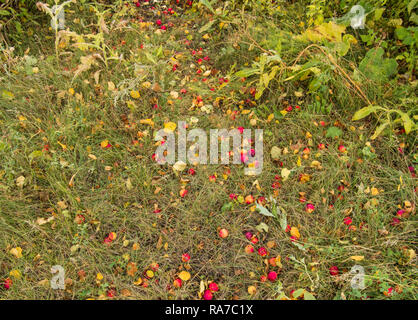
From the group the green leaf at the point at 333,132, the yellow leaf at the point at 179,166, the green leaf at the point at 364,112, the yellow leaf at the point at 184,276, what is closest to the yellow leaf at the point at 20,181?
the yellow leaf at the point at 179,166

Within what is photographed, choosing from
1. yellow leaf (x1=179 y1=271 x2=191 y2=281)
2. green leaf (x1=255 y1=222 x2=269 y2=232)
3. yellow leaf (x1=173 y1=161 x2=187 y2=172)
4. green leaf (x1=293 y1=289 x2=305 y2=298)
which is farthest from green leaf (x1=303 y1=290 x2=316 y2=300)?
yellow leaf (x1=173 y1=161 x2=187 y2=172)

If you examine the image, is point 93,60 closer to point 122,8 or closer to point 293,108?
point 122,8

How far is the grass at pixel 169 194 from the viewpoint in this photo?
1692 millimetres

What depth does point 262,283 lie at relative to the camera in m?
1.69

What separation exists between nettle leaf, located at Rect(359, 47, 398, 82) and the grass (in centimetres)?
30

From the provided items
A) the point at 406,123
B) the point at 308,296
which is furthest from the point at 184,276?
Answer: the point at 406,123

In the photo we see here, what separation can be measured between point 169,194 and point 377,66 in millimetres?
1720

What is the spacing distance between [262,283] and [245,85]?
1.48 m

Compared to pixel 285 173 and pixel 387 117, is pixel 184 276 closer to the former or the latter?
pixel 285 173

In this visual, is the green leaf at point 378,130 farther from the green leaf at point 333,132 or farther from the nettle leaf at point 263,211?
the nettle leaf at point 263,211

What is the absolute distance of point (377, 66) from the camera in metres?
2.19

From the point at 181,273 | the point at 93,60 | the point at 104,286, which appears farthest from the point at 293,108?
the point at 104,286

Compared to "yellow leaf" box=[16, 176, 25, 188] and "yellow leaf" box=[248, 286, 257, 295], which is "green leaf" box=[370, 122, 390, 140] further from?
"yellow leaf" box=[16, 176, 25, 188]

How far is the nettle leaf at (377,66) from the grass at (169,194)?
0.98 feet
